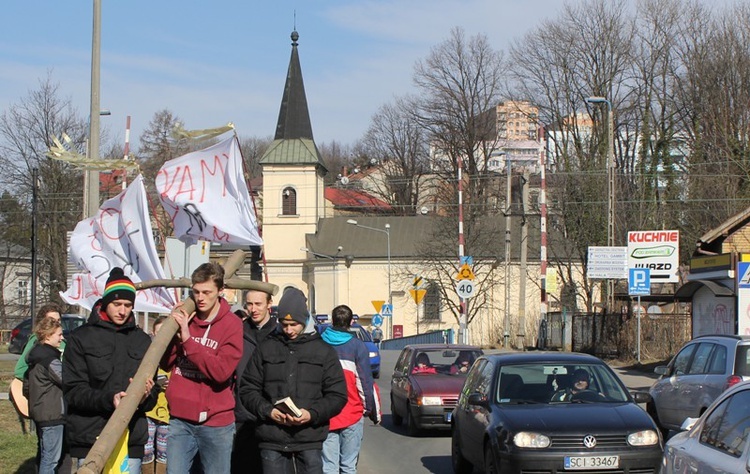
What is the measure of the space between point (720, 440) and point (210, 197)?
19.1 ft

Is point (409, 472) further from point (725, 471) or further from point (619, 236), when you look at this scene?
point (619, 236)

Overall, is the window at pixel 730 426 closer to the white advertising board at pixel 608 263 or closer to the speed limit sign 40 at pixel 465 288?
the speed limit sign 40 at pixel 465 288

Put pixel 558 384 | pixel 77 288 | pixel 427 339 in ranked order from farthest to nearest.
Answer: pixel 427 339
pixel 558 384
pixel 77 288

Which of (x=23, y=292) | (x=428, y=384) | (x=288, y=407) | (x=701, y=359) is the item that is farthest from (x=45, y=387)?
(x=23, y=292)

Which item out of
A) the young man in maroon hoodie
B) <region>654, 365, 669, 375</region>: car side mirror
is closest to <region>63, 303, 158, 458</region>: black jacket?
the young man in maroon hoodie

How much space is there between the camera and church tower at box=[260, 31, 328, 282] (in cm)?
8300

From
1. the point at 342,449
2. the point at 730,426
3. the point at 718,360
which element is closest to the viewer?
the point at 730,426

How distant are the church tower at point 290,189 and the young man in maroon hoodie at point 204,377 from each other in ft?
250

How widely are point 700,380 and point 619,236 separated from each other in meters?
45.5

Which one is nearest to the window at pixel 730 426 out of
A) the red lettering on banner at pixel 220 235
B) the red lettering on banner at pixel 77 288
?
the red lettering on banner at pixel 220 235

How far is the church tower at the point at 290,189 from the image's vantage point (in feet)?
272

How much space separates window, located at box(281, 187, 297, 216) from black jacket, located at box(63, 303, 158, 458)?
77224 mm

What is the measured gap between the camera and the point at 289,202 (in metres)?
84.1

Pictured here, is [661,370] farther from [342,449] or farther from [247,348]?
[247,348]
